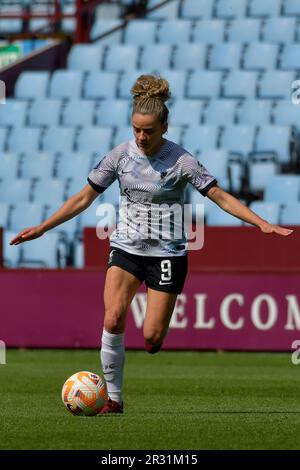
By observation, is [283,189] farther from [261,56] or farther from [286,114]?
[261,56]

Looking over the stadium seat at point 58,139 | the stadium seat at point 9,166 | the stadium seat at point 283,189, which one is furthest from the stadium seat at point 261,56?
the stadium seat at point 9,166

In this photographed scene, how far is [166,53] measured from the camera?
22484 mm

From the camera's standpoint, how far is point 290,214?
58.7 feet

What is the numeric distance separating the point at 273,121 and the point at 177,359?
20.3 ft

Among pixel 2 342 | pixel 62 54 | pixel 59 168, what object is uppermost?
pixel 62 54

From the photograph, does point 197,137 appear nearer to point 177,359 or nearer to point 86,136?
point 86,136

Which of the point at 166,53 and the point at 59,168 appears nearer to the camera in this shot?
the point at 59,168

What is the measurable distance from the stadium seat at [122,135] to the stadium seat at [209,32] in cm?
263

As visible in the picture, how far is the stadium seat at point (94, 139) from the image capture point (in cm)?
2092

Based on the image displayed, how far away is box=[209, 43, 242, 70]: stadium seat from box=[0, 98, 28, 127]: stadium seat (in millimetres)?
3310

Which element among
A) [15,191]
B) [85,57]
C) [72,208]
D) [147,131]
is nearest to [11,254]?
[15,191]

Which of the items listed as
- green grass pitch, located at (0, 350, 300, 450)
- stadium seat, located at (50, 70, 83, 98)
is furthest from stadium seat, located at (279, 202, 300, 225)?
stadium seat, located at (50, 70, 83, 98)
